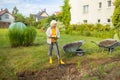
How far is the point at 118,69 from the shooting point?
33.7ft

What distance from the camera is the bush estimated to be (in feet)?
54.8

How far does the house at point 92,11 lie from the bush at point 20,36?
22221 mm

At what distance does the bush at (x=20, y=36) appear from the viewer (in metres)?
16.7

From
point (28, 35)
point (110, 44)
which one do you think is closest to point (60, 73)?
point (110, 44)

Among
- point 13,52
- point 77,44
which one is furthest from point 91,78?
point 13,52

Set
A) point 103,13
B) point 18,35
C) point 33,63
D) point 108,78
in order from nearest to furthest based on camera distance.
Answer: point 108,78, point 33,63, point 18,35, point 103,13

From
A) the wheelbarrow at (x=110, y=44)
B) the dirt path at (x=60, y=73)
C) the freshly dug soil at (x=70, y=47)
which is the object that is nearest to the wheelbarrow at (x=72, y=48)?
the freshly dug soil at (x=70, y=47)

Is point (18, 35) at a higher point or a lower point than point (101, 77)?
higher

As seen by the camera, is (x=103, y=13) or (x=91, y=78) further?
(x=103, y=13)

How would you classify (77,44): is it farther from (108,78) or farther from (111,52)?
(108,78)

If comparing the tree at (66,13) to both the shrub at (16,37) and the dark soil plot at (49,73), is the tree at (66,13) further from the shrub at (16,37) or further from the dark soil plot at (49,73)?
the dark soil plot at (49,73)

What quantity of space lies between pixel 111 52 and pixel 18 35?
5671 mm

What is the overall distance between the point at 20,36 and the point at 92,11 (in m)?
27.4

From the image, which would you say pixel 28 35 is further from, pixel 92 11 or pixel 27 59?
pixel 92 11
